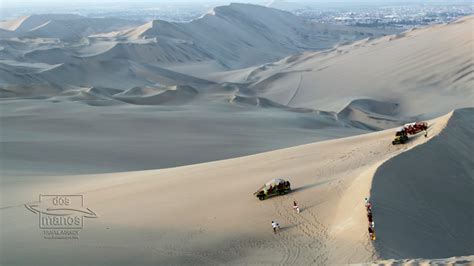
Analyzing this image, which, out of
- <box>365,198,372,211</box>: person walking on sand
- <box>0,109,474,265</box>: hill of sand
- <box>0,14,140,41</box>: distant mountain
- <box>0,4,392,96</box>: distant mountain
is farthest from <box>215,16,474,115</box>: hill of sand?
<box>0,14,140,41</box>: distant mountain

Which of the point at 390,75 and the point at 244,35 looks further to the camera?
the point at 244,35

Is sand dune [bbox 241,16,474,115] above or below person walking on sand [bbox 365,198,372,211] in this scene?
above

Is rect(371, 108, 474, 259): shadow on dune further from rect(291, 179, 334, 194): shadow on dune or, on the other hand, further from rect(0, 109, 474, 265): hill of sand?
rect(291, 179, 334, 194): shadow on dune

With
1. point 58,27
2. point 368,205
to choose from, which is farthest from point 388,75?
point 58,27

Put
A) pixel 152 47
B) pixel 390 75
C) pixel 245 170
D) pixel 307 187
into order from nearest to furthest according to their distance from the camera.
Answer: pixel 307 187 → pixel 245 170 → pixel 390 75 → pixel 152 47

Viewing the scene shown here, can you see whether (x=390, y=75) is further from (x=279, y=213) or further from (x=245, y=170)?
(x=279, y=213)

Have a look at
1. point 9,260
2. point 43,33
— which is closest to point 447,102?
point 9,260
